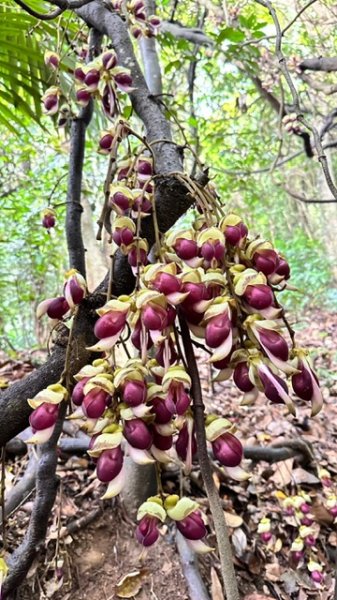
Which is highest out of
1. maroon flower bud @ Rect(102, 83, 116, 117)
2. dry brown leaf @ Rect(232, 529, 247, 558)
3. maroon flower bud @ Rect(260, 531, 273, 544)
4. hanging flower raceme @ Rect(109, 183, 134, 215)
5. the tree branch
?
the tree branch

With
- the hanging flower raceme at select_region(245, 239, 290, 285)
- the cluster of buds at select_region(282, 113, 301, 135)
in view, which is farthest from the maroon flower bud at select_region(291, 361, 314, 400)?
the cluster of buds at select_region(282, 113, 301, 135)

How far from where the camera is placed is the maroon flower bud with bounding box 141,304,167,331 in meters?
0.38

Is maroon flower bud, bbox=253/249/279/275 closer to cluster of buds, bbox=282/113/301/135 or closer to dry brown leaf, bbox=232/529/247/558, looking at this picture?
dry brown leaf, bbox=232/529/247/558

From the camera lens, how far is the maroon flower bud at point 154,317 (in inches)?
15.1

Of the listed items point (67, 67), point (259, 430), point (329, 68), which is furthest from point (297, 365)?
point (259, 430)

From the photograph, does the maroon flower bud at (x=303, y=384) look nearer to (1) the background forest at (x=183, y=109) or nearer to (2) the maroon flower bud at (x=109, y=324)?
(2) the maroon flower bud at (x=109, y=324)

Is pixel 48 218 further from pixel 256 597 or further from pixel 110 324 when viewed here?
pixel 256 597

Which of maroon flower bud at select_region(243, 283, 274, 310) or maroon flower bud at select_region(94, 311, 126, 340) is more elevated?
maroon flower bud at select_region(94, 311, 126, 340)

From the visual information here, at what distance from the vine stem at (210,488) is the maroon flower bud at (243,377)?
4 cm

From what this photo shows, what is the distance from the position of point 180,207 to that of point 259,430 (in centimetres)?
161

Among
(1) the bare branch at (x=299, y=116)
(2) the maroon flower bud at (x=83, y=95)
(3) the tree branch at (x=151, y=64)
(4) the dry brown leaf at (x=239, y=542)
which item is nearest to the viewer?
(1) the bare branch at (x=299, y=116)

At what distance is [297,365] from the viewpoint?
0.43m

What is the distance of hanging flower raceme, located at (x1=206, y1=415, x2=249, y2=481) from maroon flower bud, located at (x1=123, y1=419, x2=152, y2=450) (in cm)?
6

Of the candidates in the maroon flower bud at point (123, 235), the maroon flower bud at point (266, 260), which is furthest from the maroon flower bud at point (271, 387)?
the maroon flower bud at point (123, 235)
